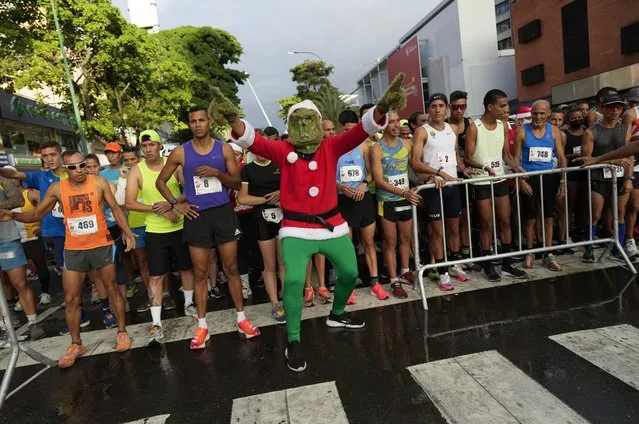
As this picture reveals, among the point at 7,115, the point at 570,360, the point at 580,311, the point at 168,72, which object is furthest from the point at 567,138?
the point at 7,115

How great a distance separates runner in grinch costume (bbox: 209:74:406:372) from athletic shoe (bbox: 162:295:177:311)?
248 cm

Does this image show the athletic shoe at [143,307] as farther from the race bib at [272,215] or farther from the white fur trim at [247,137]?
the white fur trim at [247,137]

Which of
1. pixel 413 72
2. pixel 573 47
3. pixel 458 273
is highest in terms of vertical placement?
pixel 413 72

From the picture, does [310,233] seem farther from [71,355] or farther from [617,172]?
[617,172]

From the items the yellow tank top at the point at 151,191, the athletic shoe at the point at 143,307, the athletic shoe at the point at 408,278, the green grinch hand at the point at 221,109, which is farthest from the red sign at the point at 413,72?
Result: the green grinch hand at the point at 221,109

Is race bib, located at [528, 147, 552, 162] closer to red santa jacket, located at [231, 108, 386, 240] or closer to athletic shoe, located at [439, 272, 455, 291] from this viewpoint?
athletic shoe, located at [439, 272, 455, 291]

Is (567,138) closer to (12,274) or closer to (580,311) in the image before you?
(580,311)

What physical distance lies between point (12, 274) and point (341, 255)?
400 cm

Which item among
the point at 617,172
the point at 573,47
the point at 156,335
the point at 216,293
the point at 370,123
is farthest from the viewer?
the point at 573,47

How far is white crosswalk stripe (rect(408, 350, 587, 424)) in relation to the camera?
2602 millimetres

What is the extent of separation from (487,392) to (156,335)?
3.17 m

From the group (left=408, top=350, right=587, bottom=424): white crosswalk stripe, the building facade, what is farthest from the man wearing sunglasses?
the building facade

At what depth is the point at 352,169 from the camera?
4.97 m

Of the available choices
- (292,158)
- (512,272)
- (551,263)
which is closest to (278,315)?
(292,158)
